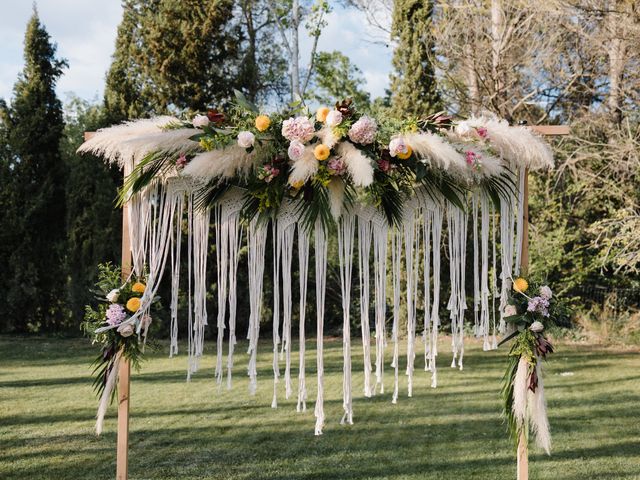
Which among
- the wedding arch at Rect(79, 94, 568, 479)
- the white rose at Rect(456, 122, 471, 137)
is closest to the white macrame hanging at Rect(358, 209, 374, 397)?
the wedding arch at Rect(79, 94, 568, 479)

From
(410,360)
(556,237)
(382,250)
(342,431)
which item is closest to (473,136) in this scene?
(382,250)

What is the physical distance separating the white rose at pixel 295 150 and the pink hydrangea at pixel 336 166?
134 mm

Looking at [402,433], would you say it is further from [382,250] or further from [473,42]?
[473,42]

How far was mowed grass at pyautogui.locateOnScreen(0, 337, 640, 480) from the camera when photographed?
3674 mm

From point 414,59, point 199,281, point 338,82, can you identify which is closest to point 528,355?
point 199,281

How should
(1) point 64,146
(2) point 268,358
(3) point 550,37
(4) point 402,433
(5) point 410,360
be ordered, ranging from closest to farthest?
(5) point 410,360, (4) point 402,433, (2) point 268,358, (3) point 550,37, (1) point 64,146

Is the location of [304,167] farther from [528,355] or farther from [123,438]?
[123,438]

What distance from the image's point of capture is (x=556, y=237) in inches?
361

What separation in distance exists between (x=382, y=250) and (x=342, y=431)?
80.6 inches

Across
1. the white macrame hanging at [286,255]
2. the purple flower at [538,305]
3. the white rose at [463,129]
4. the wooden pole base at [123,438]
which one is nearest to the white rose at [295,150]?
the white macrame hanging at [286,255]

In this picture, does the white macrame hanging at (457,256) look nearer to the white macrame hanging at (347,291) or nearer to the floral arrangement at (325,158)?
the floral arrangement at (325,158)

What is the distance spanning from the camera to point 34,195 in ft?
32.5

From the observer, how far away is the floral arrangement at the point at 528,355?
282 cm

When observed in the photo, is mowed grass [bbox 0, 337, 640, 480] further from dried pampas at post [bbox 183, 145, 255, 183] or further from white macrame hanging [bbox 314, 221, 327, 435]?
dried pampas at post [bbox 183, 145, 255, 183]
